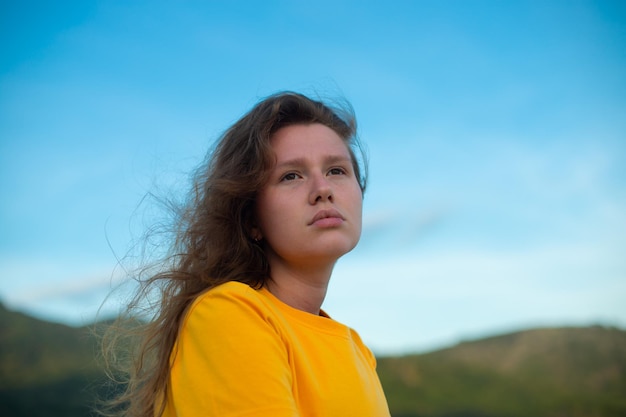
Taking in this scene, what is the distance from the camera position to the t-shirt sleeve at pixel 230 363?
188cm

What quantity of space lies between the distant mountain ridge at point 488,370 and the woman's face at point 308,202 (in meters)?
8.00

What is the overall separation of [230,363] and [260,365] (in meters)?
0.10

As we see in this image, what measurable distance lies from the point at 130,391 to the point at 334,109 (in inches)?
70.3

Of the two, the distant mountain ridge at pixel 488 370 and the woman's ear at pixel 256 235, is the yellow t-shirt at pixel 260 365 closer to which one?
the woman's ear at pixel 256 235

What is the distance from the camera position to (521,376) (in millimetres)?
10562

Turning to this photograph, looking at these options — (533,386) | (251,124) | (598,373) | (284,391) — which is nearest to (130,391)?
(284,391)

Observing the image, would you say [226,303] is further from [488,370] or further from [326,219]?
[488,370]

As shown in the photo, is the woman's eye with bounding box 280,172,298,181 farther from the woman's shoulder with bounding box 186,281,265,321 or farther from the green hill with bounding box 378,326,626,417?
the green hill with bounding box 378,326,626,417

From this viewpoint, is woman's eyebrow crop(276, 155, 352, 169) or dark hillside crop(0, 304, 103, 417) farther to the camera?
dark hillside crop(0, 304, 103, 417)

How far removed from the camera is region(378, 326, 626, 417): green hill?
1023cm

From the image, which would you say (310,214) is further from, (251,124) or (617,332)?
(617,332)

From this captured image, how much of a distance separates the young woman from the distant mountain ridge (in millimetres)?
7588

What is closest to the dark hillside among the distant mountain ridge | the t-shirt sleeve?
the distant mountain ridge

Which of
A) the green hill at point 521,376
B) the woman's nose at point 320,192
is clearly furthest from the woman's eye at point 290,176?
the green hill at point 521,376
